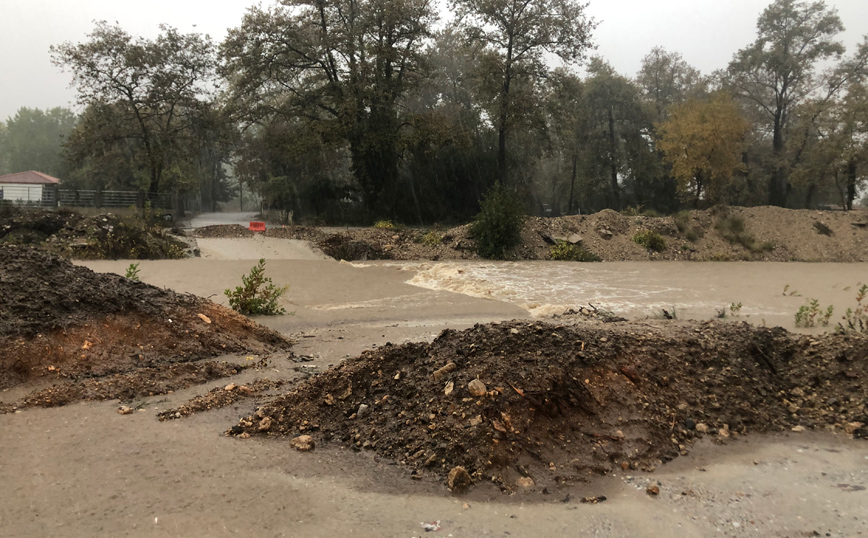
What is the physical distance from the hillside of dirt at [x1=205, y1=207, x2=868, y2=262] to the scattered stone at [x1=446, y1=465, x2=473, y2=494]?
17626 millimetres

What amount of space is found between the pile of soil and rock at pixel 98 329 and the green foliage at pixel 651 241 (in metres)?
19.8

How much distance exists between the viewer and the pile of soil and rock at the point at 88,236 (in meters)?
16.6

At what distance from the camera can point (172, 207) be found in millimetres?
30688

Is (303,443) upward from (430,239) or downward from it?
downward

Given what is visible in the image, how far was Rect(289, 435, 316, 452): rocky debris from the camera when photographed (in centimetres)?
371

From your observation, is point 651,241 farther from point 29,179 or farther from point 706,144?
point 29,179

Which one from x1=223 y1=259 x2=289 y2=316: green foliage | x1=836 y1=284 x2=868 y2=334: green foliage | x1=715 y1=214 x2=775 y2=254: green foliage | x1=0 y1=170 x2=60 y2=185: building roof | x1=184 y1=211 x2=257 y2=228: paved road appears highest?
x1=0 y1=170 x2=60 y2=185: building roof

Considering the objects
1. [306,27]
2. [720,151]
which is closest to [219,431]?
[306,27]

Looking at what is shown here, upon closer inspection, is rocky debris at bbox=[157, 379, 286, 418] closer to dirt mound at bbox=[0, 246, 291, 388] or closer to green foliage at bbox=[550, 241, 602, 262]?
dirt mound at bbox=[0, 246, 291, 388]

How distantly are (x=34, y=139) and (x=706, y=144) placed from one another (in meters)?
81.6

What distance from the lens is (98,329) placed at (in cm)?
564

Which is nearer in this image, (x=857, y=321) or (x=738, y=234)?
(x=857, y=321)

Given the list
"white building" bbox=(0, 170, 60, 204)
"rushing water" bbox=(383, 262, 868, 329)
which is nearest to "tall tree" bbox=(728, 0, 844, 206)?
"rushing water" bbox=(383, 262, 868, 329)

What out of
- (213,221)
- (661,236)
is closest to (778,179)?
(661,236)
